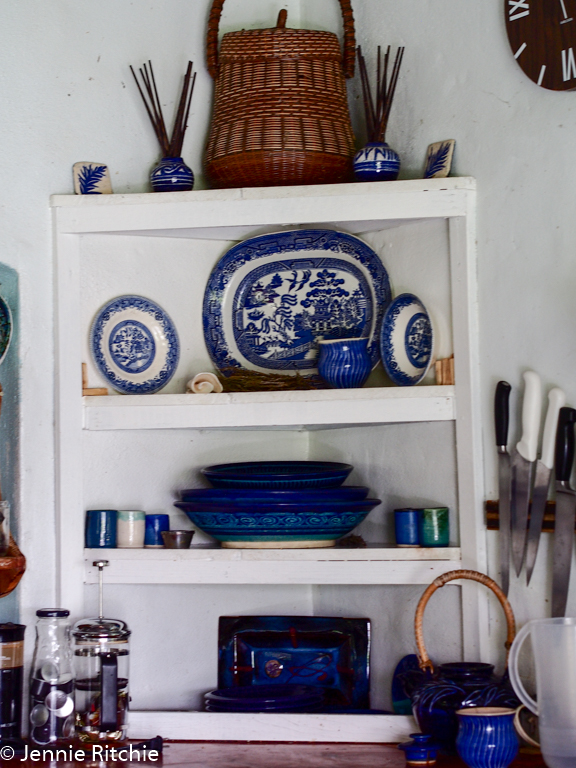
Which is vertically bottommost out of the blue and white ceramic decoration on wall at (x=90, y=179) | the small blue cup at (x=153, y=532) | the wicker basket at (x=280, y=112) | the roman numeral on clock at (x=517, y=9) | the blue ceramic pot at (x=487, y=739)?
the blue ceramic pot at (x=487, y=739)

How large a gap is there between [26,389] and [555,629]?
2.98ft

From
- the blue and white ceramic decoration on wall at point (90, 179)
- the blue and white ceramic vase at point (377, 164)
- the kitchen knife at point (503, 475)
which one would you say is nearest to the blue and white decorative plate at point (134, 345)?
the blue and white ceramic decoration on wall at point (90, 179)

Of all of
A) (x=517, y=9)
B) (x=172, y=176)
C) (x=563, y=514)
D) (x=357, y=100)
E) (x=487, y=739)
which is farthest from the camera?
(x=357, y=100)

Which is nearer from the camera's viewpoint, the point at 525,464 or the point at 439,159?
the point at 525,464

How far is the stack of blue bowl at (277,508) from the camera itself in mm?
1340

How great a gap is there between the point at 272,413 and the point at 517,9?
2.51 feet

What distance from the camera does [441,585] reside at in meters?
1.25

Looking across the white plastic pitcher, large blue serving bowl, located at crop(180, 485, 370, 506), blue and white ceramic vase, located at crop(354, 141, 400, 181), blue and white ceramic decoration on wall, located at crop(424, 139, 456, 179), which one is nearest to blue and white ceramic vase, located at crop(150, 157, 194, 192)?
blue and white ceramic vase, located at crop(354, 141, 400, 181)

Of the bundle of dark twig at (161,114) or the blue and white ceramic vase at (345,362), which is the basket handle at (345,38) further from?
the blue and white ceramic vase at (345,362)

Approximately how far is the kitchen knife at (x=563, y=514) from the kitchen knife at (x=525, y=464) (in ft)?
0.15

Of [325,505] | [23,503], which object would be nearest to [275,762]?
[325,505]

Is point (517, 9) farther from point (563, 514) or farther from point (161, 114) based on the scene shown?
point (563, 514)

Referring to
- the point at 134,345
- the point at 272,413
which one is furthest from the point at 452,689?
the point at 134,345

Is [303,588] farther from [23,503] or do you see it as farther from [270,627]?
[23,503]
